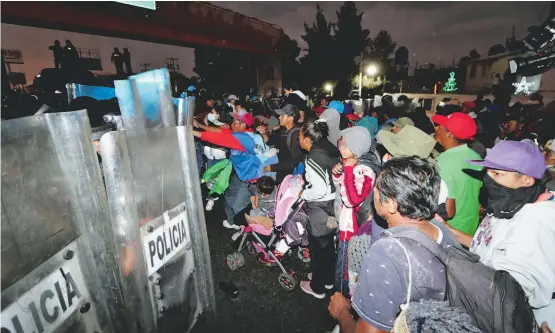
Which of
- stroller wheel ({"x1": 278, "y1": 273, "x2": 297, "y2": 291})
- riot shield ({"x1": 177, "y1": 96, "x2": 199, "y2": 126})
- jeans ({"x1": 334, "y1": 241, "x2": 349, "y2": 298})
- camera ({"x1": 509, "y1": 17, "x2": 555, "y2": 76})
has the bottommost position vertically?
stroller wheel ({"x1": 278, "y1": 273, "x2": 297, "y2": 291})

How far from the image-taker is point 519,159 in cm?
196

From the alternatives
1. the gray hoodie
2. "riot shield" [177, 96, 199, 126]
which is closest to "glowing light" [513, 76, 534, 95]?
the gray hoodie

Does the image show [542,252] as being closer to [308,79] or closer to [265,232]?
[265,232]

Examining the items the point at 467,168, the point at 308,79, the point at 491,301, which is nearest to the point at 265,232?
the point at 467,168

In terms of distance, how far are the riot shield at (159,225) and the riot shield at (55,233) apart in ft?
0.24

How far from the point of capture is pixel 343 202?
3.09m

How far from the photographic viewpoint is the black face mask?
1947mm

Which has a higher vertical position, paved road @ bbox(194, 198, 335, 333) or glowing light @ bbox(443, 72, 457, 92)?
glowing light @ bbox(443, 72, 457, 92)

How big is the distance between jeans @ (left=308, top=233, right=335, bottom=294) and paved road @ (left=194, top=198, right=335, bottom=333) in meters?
0.21

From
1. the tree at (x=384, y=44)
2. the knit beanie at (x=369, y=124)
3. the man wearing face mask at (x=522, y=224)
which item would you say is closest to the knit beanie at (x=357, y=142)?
the man wearing face mask at (x=522, y=224)

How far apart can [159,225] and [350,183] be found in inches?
77.1

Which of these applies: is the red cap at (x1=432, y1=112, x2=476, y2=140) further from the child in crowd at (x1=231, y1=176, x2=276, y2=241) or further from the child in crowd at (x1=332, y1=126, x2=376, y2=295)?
the child in crowd at (x1=231, y1=176, x2=276, y2=241)

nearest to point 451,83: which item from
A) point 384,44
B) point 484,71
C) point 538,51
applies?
point 484,71

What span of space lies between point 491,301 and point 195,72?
56445 mm
